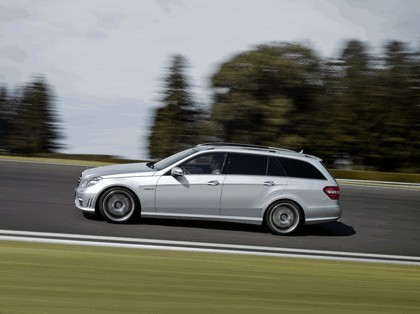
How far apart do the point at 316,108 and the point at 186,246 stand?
45.3 meters

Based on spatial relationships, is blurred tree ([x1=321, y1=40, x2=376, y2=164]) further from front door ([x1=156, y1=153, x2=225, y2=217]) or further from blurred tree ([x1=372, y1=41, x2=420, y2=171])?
front door ([x1=156, y1=153, x2=225, y2=217])

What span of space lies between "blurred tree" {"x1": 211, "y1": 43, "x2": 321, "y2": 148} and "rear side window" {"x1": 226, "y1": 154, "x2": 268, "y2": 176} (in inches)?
1571

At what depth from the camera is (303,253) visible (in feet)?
35.6

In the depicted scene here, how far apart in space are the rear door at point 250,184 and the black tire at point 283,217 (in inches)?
8.0

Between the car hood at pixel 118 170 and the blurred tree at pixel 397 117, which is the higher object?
the blurred tree at pixel 397 117

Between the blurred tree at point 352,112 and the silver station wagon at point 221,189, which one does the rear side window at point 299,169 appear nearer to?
the silver station wagon at point 221,189

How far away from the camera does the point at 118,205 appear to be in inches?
486

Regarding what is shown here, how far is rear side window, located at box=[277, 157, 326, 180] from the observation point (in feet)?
42.0

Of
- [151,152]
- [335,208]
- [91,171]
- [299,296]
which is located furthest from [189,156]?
[151,152]

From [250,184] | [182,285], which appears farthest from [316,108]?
[182,285]

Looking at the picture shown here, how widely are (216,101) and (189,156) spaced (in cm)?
4241

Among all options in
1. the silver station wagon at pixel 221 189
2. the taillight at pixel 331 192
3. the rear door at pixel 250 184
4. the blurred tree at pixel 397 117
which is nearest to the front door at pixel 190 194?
the silver station wagon at pixel 221 189

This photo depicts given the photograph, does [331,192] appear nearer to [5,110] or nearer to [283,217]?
[283,217]

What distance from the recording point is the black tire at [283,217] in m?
12.6
